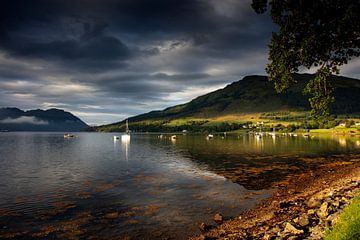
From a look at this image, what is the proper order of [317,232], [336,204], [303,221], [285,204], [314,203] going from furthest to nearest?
[285,204] < [314,203] < [336,204] < [303,221] < [317,232]

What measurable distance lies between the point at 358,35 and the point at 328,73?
195 inches

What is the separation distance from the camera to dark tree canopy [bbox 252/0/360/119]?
27.5 meters

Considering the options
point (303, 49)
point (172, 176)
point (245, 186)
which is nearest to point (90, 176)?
point (172, 176)

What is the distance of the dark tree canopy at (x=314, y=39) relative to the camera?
27.5 m

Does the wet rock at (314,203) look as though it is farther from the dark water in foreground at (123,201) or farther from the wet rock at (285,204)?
the dark water in foreground at (123,201)

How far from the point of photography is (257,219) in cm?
2438

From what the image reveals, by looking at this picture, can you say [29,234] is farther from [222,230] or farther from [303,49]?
[303,49]

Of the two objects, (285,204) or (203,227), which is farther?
(285,204)

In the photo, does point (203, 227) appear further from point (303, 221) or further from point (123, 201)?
point (123, 201)

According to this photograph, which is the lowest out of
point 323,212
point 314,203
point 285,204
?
point 285,204

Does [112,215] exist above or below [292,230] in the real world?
below

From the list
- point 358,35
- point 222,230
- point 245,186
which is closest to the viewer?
point 222,230

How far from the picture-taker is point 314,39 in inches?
1139

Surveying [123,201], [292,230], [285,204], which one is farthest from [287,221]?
[123,201]
